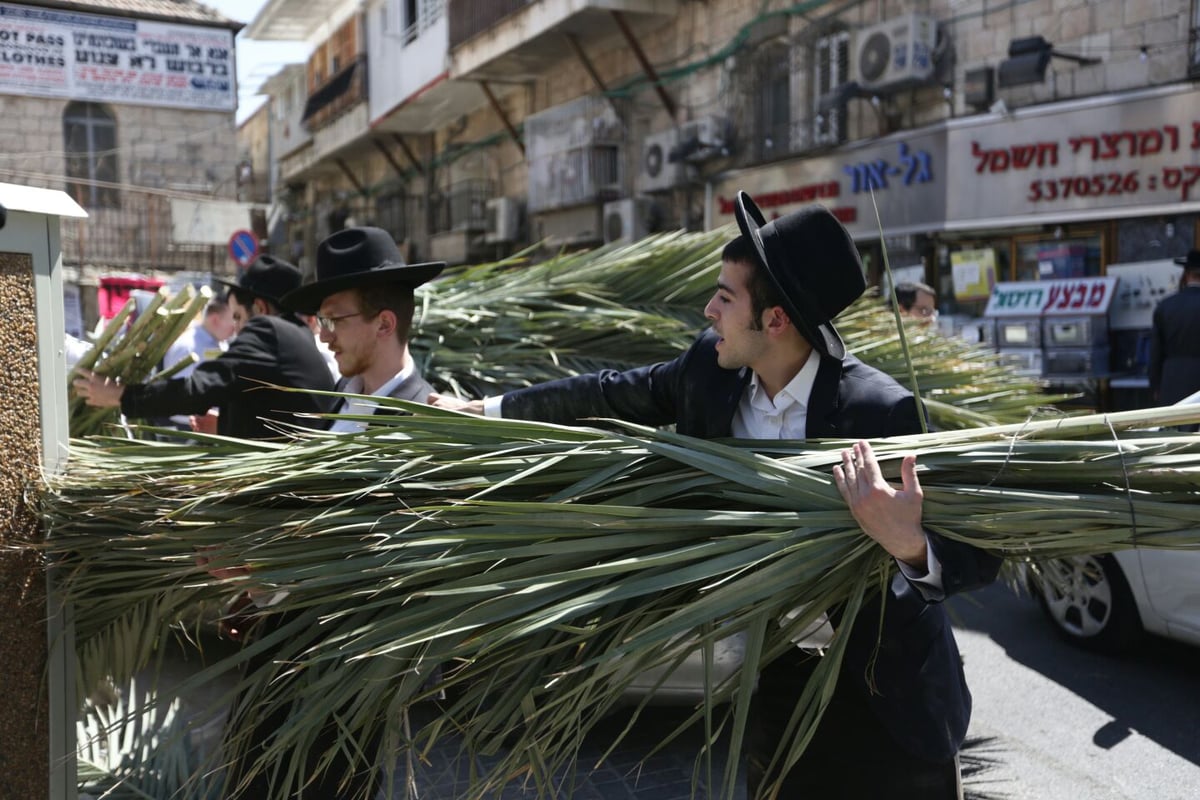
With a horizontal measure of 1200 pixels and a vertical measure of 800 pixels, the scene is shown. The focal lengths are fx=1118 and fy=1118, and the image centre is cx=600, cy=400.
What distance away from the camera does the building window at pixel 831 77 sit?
46.0 feet

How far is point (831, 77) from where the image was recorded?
1423 centimetres

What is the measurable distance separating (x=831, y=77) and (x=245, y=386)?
12114 millimetres

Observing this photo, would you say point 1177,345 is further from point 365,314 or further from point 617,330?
point 365,314

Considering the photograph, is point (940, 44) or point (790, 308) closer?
point (790, 308)

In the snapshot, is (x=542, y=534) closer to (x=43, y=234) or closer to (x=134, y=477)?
(x=134, y=477)

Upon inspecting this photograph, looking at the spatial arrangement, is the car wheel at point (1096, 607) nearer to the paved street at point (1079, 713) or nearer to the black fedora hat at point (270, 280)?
the paved street at point (1079, 713)

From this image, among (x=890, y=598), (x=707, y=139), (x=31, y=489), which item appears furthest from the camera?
(x=707, y=139)

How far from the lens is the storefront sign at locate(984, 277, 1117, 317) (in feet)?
35.3

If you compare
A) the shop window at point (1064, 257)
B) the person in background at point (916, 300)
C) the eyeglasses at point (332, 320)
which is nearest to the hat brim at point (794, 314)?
the eyeglasses at point (332, 320)

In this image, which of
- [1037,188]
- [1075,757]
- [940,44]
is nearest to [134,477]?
[1075,757]

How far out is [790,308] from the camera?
2.06 m

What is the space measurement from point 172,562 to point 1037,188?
11.2 m

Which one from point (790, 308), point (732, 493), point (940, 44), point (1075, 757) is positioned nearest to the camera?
point (732, 493)

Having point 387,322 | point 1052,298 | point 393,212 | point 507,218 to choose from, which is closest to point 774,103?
point 1052,298
